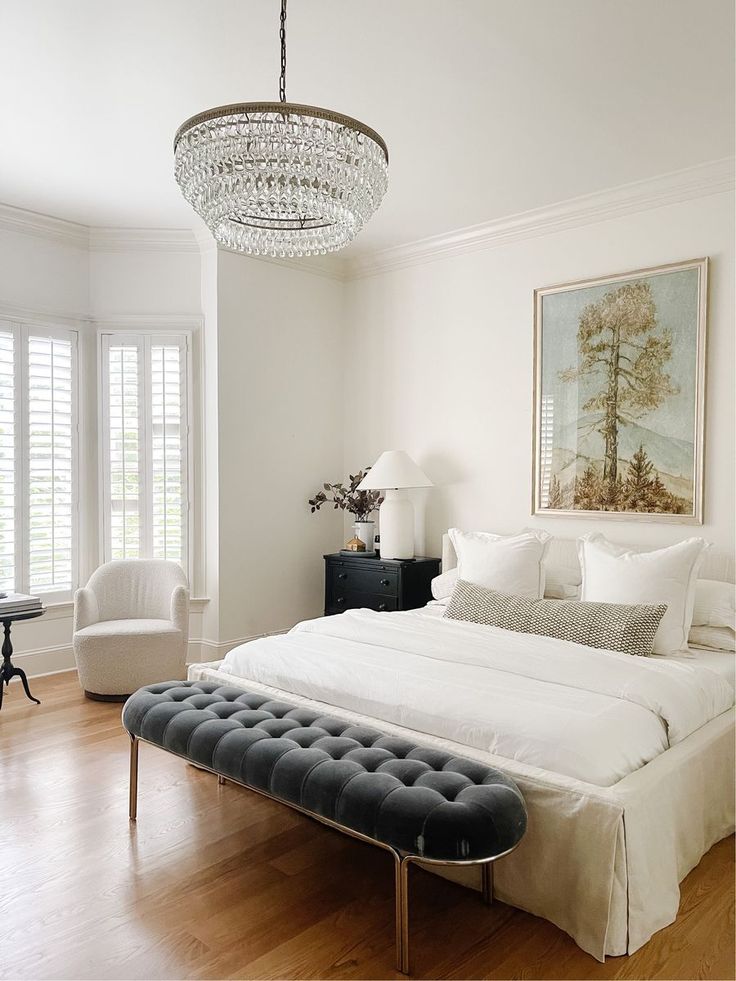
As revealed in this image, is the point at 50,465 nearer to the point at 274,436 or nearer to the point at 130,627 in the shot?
the point at 130,627

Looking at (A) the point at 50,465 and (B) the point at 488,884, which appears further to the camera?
(A) the point at 50,465

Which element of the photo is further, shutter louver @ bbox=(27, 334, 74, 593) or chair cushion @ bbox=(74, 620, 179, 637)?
shutter louver @ bbox=(27, 334, 74, 593)

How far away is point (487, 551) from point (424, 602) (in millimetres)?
1001

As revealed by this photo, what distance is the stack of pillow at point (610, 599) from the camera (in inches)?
127

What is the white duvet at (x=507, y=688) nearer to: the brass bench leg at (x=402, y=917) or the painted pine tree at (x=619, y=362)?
the brass bench leg at (x=402, y=917)

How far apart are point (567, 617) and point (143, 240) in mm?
3682

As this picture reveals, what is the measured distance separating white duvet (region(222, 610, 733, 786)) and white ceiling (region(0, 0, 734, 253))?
7.57ft

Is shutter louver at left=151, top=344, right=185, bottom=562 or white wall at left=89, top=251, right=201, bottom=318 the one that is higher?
white wall at left=89, top=251, right=201, bottom=318

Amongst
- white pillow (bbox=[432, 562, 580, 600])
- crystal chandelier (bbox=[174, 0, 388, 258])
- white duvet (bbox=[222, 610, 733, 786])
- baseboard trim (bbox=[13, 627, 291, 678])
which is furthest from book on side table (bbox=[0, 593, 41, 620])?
white pillow (bbox=[432, 562, 580, 600])

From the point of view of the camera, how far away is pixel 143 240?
5.07m

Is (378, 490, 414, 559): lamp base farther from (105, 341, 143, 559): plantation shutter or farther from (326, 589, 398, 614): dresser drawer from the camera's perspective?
(105, 341, 143, 559): plantation shutter

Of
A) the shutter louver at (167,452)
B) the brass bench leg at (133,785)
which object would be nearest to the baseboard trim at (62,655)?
the shutter louver at (167,452)

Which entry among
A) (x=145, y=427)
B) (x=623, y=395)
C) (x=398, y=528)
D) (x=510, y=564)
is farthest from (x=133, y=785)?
(x=623, y=395)

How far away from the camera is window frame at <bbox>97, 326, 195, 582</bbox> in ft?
16.6
